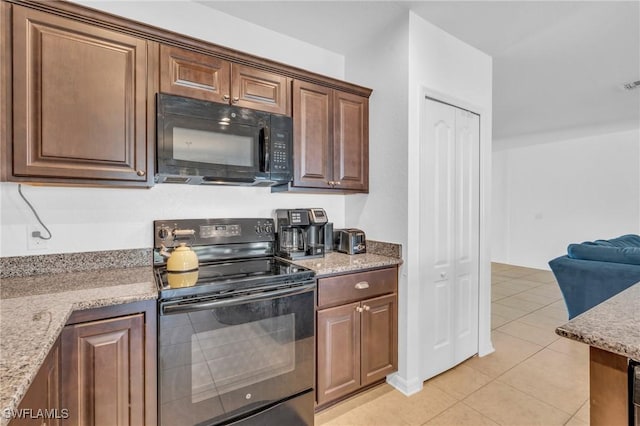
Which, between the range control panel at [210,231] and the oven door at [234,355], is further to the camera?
the range control panel at [210,231]

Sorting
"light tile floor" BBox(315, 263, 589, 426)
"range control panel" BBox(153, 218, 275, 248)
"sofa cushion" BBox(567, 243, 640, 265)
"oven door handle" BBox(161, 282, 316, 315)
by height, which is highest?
"range control panel" BBox(153, 218, 275, 248)

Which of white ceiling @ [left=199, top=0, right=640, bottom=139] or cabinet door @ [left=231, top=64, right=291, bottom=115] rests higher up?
white ceiling @ [left=199, top=0, right=640, bottom=139]

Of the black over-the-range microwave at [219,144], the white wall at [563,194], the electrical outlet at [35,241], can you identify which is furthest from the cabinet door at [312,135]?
the white wall at [563,194]

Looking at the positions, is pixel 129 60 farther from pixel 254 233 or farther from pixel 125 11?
pixel 254 233

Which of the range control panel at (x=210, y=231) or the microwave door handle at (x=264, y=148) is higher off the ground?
the microwave door handle at (x=264, y=148)

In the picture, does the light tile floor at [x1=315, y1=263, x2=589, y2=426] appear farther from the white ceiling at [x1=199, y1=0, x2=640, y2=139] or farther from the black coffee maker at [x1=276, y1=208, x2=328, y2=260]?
the white ceiling at [x1=199, y1=0, x2=640, y2=139]

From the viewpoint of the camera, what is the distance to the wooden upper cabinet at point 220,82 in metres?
1.75

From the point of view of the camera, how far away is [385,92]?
2355 mm

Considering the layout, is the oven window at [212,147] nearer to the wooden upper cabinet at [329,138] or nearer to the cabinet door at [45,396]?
the wooden upper cabinet at [329,138]

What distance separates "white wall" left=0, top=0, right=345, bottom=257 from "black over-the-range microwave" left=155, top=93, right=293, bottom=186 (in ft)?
0.56

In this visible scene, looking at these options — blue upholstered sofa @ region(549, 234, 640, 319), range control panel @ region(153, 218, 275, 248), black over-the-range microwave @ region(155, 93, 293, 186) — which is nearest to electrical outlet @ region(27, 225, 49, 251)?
range control panel @ region(153, 218, 275, 248)

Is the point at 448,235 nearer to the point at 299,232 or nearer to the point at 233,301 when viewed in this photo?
the point at 299,232

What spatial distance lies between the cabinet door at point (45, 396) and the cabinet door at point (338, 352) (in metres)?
1.21

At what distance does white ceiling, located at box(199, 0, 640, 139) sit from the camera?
2094 millimetres
